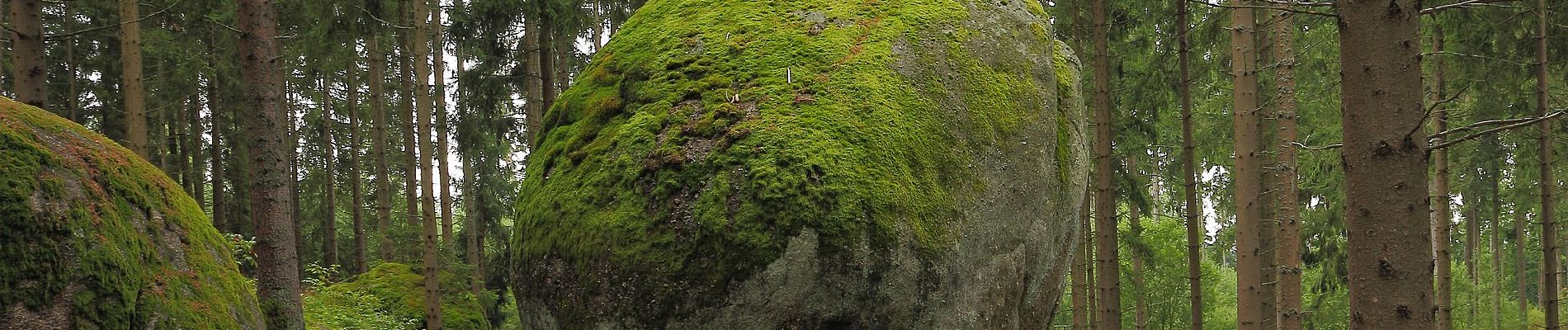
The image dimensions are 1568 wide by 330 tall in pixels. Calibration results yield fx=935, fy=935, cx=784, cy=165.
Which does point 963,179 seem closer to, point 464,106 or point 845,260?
point 845,260

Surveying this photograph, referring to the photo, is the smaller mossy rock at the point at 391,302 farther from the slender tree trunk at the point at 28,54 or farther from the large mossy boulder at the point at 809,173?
the large mossy boulder at the point at 809,173

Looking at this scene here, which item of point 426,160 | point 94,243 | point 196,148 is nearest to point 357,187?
point 196,148

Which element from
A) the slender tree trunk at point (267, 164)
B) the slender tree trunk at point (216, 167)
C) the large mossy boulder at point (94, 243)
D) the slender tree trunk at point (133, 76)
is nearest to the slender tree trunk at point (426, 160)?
the slender tree trunk at point (133, 76)

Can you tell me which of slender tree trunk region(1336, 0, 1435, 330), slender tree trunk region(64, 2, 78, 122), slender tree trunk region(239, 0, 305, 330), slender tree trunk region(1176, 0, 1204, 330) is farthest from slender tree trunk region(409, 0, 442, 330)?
slender tree trunk region(1336, 0, 1435, 330)

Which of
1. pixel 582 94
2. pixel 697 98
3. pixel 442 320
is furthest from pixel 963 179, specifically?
pixel 442 320

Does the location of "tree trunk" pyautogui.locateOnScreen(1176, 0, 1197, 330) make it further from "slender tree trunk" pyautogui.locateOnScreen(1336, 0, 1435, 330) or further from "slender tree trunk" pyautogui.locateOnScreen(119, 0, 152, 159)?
"slender tree trunk" pyautogui.locateOnScreen(119, 0, 152, 159)

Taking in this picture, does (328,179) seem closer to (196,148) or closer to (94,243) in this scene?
(196,148)

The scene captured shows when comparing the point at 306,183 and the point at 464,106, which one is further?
the point at 306,183
